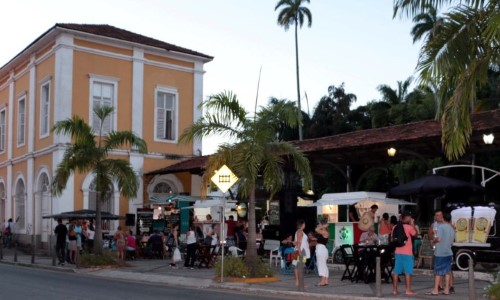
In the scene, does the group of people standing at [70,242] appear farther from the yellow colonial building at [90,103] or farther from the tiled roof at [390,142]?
the tiled roof at [390,142]

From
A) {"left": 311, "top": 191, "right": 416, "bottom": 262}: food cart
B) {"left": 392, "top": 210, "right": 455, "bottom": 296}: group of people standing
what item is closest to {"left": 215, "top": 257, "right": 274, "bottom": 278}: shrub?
{"left": 311, "top": 191, "right": 416, "bottom": 262}: food cart

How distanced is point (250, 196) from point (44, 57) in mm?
19852

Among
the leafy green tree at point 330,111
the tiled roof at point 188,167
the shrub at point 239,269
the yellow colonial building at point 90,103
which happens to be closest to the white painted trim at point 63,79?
the yellow colonial building at point 90,103

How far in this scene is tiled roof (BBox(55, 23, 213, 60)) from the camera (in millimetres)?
33856

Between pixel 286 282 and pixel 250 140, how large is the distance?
4026 millimetres

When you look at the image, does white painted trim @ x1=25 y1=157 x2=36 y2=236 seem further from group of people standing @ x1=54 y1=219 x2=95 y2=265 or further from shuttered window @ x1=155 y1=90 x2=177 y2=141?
group of people standing @ x1=54 y1=219 x2=95 y2=265

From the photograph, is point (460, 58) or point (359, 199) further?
point (359, 199)

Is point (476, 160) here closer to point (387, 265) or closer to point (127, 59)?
point (127, 59)

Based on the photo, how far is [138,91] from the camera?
3569 cm

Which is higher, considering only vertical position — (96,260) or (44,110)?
(44,110)

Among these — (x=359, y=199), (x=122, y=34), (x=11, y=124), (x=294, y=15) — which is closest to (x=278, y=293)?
(x=359, y=199)

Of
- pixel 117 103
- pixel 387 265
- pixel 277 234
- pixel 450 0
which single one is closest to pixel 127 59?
pixel 117 103

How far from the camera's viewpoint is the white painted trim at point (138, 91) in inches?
1399

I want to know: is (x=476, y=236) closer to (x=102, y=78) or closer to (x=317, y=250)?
(x=317, y=250)
